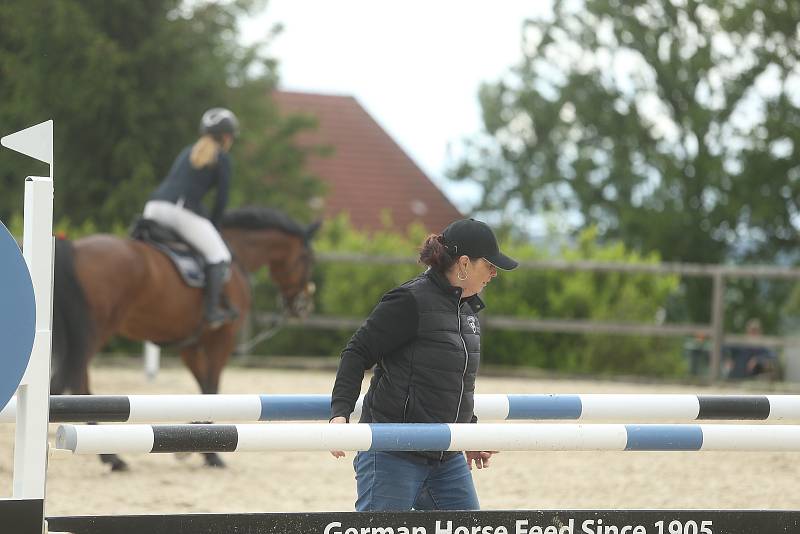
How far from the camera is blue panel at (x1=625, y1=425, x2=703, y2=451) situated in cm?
363

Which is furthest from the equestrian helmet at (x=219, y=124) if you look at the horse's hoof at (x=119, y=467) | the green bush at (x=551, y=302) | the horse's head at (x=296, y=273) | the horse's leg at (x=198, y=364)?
the green bush at (x=551, y=302)

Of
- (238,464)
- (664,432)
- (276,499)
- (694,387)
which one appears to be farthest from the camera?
(694,387)

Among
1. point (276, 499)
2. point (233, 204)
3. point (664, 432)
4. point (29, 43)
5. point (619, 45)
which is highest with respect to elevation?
point (619, 45)

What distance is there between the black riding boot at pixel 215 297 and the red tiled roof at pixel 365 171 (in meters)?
18.9

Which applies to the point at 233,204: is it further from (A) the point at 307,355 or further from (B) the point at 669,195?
(B) the point at 669,195

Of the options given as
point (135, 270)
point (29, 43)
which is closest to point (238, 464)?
point (135, 270)

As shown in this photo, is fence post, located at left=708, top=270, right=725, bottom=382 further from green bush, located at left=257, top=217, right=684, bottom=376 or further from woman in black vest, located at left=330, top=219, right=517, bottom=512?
woman in black vest, located at left=330, top=219, right=517, bottom=512

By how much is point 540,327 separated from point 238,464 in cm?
755

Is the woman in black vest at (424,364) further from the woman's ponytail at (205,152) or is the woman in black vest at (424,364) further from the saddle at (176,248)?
the saddle at (176,248)

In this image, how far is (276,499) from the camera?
6.84 meters

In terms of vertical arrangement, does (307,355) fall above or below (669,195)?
below

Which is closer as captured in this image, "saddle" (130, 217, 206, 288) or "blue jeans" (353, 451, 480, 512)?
"blue jeans" (353, 451, 480, 512)

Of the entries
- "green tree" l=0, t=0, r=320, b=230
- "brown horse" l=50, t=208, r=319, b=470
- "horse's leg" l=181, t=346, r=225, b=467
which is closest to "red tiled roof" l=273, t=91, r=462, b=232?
"green tree" l=0, t=0, r=320, b=230

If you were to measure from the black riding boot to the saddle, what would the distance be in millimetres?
68
